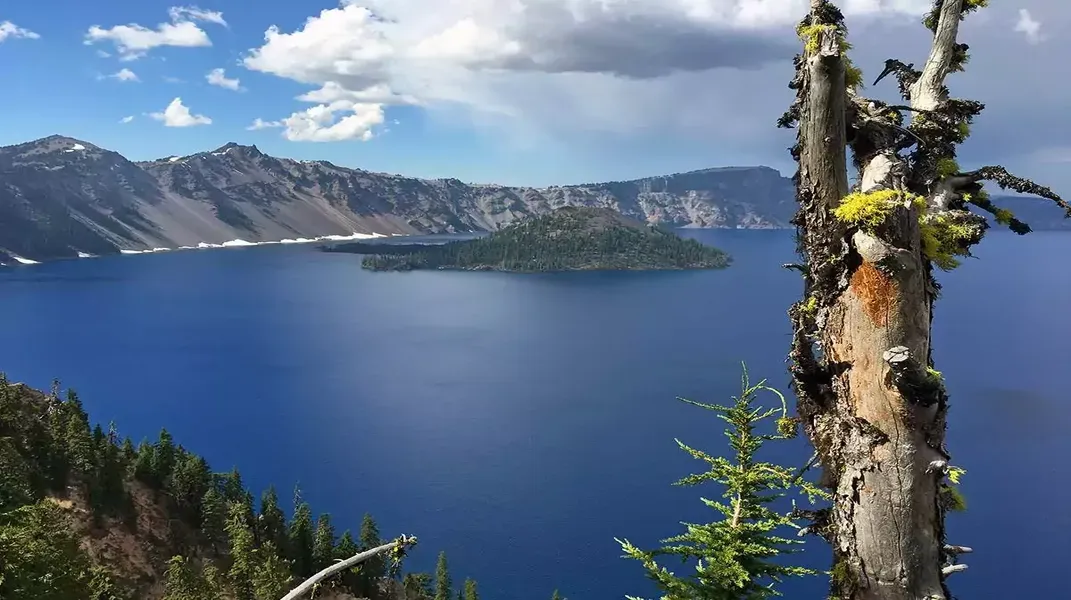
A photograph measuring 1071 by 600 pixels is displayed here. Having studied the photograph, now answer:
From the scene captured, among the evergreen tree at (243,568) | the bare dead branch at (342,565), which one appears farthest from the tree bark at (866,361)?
the evergreen tree at (243,568)

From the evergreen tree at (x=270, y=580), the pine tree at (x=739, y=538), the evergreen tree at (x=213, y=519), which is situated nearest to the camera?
the pine tree at (x=739, y=538)

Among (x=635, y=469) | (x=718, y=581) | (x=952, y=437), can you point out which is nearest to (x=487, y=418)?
(x=635, y=469)

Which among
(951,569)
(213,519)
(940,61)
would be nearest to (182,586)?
(213,519)

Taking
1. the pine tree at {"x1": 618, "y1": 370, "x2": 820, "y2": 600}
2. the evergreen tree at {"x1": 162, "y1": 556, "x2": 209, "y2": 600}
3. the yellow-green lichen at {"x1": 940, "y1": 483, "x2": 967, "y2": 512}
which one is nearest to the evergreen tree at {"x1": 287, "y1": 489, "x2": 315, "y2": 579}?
the evergreen tree at {"x1": 162, "y1": 556, "x2": 209, "y2": 600}

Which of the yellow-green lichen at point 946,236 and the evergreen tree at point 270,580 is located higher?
the yellow-green lichen at point 946,236

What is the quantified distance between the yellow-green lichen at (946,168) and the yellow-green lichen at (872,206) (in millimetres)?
1435

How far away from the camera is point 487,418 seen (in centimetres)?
9844

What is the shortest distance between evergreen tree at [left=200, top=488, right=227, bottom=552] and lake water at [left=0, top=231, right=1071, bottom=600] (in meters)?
15.0

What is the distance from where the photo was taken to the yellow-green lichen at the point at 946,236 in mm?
6582

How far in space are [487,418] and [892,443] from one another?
3709 inches

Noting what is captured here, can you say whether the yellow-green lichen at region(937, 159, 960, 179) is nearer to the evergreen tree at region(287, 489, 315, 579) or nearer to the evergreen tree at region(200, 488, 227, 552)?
the evergreen tree at region(287, 489, 315, 579)

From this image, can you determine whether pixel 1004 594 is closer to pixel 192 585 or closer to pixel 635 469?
pixel 635 469

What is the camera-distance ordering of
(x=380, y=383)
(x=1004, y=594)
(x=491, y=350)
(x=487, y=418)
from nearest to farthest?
1. (x=1004, y=594)
2. (x=487, y=418)
3. (x=380, y=383)
4. (x=491, y=350)

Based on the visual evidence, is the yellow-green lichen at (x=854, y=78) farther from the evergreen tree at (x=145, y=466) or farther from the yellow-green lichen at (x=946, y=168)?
the evergreen tree at (x=145, y=466)
